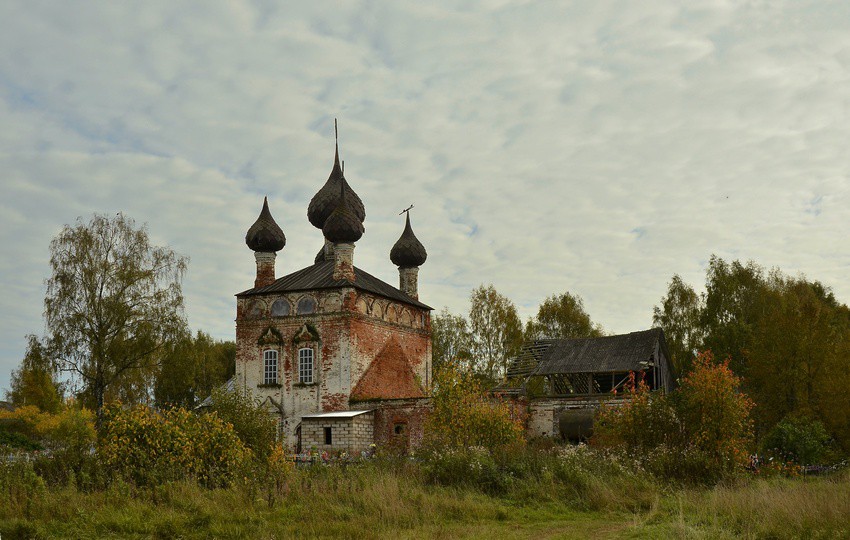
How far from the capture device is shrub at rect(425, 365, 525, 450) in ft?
77.2

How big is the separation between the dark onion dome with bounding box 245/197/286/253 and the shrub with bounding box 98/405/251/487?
65.5 ft

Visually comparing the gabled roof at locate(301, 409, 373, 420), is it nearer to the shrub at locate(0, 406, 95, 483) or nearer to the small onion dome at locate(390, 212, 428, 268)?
the shrub at locate(0, 406, 95, 483)

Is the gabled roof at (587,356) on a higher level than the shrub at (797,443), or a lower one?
higher

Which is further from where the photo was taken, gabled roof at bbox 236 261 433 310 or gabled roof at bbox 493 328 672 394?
gabled roof at bbox 236 261 433 310

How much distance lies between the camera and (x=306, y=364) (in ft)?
108

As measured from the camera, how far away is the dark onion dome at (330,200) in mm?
38469

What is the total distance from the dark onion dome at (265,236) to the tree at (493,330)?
16977 millimetres

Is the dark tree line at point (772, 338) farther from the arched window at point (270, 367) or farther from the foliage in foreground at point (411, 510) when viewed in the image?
the arched window at point (270, 367)

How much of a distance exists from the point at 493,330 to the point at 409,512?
3663cm

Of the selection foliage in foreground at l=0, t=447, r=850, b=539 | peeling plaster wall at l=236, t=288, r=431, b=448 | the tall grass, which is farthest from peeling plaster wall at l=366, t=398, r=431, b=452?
the tall grass

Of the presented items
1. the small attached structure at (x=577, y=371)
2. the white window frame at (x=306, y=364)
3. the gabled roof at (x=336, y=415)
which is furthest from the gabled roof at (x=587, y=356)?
the white window frame at (x=306, y=364)

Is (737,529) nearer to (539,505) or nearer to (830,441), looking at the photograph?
(539,505)

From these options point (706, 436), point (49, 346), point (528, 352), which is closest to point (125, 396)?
point (49, 346)

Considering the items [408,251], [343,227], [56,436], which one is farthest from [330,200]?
[56,436]
